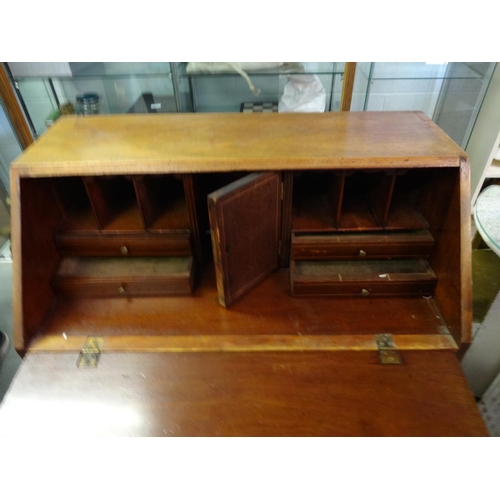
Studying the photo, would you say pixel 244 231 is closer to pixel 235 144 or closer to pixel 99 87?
pixel 235 144

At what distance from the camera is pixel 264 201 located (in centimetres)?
89

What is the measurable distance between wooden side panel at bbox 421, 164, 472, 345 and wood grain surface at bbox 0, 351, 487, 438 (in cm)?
9

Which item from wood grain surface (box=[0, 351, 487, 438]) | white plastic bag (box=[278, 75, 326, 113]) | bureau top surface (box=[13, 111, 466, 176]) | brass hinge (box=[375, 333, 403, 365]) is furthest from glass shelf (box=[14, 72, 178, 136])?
brass hinge (box=[375, 333, 403, 365])

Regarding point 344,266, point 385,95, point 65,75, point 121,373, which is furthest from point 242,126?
point 385,95

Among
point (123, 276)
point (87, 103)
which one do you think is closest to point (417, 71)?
point (87, 103)

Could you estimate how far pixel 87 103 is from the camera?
1.58 m

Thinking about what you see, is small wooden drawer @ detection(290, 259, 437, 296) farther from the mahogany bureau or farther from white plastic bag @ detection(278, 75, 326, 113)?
white plastic bag @ detection(278, 75, 326, 113)

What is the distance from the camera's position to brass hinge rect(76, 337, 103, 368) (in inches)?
34.2

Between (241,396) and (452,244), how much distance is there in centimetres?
60

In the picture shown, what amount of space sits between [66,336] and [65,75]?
1.15 meters

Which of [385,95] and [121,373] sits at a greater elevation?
[385,95]

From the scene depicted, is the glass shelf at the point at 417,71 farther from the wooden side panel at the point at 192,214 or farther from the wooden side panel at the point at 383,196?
the wooden side panel at the point at 192,214

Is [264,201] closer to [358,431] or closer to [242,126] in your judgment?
[242,126]

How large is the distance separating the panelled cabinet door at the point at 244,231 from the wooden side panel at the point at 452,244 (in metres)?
0.39
